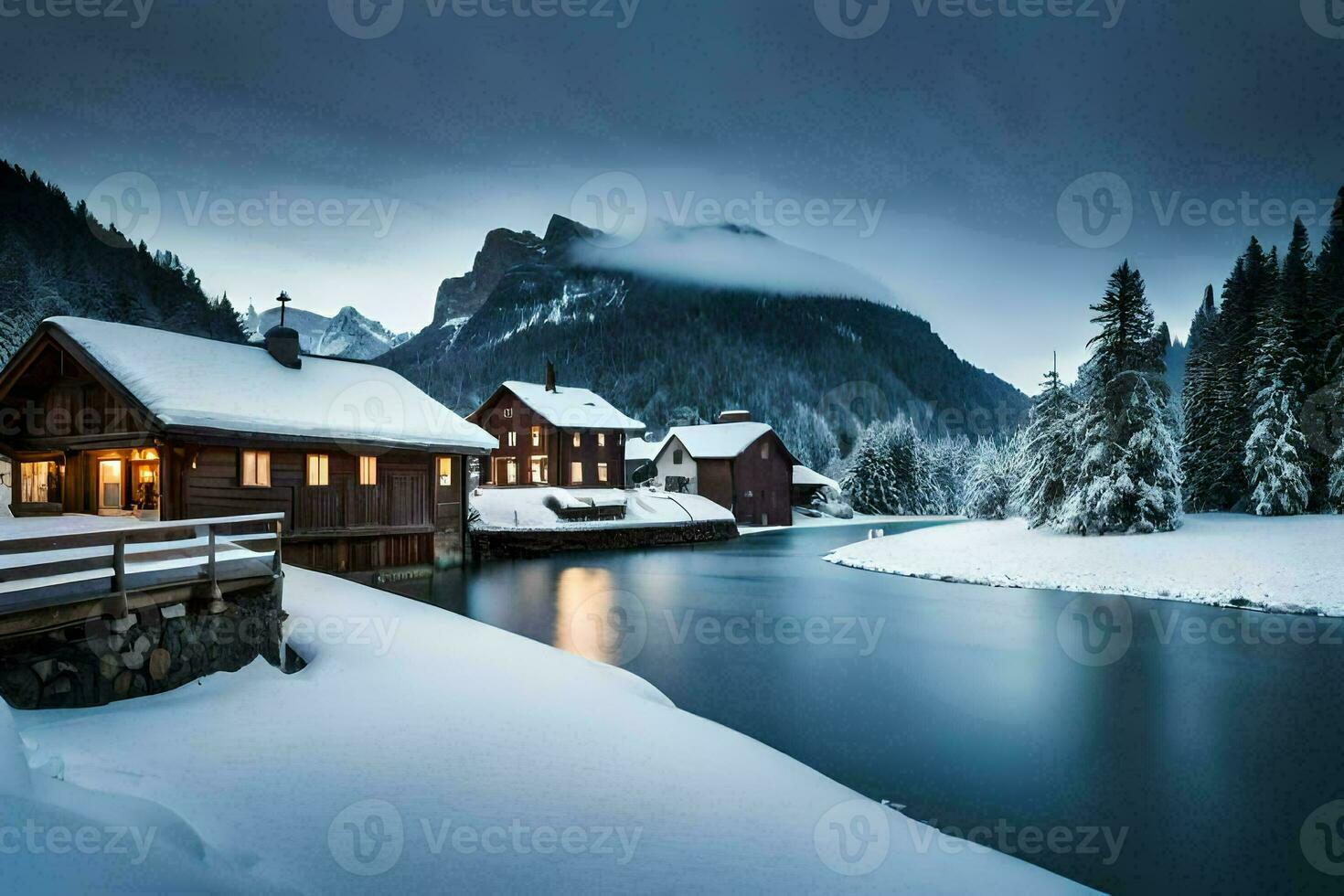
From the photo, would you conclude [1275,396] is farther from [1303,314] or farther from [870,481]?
[870,481]

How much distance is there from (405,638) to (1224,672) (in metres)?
16.8

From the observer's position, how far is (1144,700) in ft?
42.3

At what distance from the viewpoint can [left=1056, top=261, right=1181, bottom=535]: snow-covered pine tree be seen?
1145 inches

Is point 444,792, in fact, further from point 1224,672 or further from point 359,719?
Answer: point 1224,672

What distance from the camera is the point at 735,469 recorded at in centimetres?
5966

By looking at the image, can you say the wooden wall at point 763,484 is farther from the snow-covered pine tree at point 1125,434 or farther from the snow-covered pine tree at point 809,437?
the snow-covered pine tree at point 809,437

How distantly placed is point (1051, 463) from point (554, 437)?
35.4 m

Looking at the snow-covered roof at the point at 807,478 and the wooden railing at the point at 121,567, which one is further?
the snow-covered roof at the point at 807,478

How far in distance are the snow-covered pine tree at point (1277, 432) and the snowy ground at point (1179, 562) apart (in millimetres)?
1403

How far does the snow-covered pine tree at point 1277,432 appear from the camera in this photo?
29.4m

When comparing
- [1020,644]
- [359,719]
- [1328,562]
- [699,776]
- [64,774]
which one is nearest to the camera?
[64,774]

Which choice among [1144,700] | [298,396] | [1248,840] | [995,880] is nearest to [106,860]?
[995,880]

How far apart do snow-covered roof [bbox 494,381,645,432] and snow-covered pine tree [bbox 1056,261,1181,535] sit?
33.4 m

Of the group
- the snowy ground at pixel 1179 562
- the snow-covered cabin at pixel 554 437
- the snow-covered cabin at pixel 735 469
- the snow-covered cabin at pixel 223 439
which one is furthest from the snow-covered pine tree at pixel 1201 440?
the snow-covered cabin at pixel 554 437
